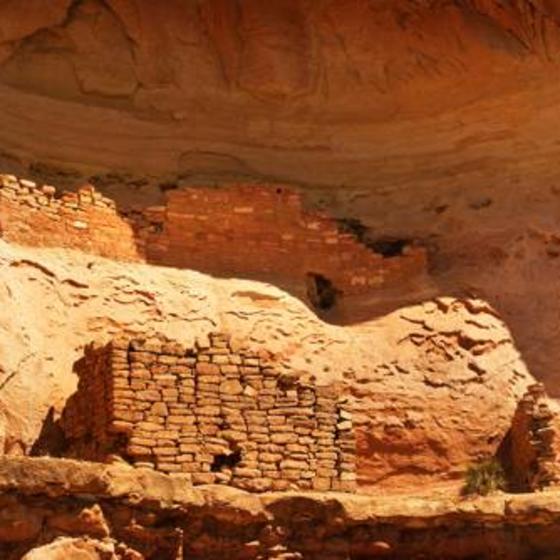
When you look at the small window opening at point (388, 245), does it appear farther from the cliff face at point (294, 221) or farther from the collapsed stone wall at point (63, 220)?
the collapsed stone wall at point (63, 220)

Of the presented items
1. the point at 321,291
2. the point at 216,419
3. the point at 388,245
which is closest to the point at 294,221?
the point at 321,291

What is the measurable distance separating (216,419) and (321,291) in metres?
5.23

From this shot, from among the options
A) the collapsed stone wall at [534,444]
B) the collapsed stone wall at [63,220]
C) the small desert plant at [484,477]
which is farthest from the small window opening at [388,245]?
the small desert plant at [484,477]

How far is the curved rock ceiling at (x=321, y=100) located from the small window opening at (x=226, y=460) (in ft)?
19.8

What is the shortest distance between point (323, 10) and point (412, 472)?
255 inches

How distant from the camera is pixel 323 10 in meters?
19.3

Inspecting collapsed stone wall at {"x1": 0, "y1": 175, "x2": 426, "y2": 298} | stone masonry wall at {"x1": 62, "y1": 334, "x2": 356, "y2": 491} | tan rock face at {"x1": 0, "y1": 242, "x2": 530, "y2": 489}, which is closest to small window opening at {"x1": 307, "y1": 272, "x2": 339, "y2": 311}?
collapsed stone wall at {"x1": 0, "y1": 175, "x2": 426, "y2": 298}

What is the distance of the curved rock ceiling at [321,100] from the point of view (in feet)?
59.9

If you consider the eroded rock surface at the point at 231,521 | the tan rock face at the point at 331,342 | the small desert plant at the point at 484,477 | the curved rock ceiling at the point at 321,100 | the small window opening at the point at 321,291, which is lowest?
the eroded rock surface at the point at 231,521

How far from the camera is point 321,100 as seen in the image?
19.3m

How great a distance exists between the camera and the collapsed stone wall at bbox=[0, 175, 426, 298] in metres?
16.7

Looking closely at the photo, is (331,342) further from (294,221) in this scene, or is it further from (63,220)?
(63,220)

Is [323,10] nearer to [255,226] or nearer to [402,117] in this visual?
[402,117]

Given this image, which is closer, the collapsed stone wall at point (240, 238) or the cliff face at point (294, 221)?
the cliff face at point (294, 221)
